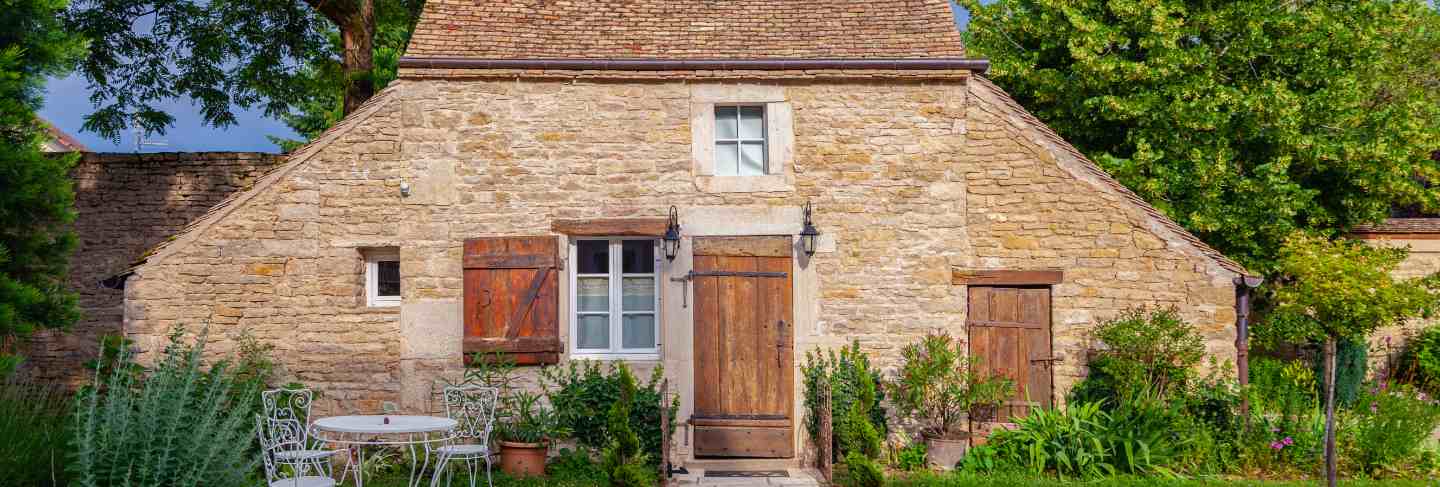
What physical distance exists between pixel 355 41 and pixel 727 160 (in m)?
6.84

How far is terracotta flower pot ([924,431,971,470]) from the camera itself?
833 centimetres

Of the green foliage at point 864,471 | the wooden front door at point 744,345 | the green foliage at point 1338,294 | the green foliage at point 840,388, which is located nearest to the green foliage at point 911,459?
the green foliage at point 840,388

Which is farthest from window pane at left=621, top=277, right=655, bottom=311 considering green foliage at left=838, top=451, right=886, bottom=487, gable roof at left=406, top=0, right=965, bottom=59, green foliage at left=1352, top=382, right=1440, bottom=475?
green foliage at left=1352, top=382, right=1440, bottom=475

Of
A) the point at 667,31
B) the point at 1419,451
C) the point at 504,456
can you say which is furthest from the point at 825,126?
the point at 1419,451

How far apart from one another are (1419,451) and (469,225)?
8.50 meters

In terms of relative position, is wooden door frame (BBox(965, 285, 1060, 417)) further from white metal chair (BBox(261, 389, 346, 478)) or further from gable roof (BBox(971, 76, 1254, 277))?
→ white metal chair (BBox(261, 389, 346, 478))

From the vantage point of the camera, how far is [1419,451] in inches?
330

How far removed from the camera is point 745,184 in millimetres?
8727

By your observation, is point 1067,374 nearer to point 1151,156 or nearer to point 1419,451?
point 1419,451

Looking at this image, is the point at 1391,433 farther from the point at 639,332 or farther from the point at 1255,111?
the point at 639,332

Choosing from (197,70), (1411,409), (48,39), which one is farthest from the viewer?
(197,70)

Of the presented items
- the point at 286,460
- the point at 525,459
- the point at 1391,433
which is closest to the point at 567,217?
the point at 525,459

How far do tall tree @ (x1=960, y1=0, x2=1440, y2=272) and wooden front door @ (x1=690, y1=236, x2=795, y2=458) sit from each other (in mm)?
5543

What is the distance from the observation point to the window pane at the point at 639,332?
8852 millimetres
